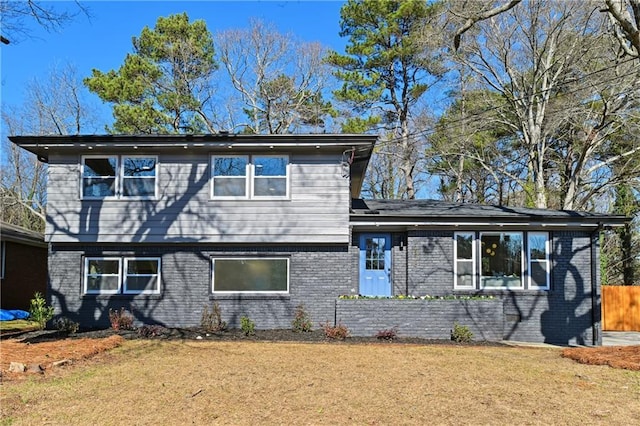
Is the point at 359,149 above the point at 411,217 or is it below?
above

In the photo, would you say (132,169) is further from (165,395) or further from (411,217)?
(165,395)

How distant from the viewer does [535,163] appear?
2594 centimetres

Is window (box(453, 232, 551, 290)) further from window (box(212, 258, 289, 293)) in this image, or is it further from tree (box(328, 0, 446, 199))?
tree (box(328, 0, 446, 199))

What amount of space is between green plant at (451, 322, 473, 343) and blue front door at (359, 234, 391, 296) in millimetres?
2489

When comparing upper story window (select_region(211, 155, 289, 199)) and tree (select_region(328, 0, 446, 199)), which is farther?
tree (select_region(328, 0, 446, 199))

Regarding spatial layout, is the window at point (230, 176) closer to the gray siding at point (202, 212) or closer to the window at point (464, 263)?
the gray siding at point (202, 212)

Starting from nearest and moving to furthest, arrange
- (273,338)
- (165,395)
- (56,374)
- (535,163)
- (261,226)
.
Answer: (165,395) < (56,374) < (273,338) < (261,226) < (535,163)

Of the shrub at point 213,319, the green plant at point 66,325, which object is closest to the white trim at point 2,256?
the green plant at point 66,325

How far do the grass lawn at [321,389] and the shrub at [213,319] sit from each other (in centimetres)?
242

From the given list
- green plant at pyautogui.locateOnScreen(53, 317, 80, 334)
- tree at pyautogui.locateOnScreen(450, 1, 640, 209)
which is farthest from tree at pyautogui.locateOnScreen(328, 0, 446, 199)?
green plant at pyautogui.locateOnScreen(53, 317, 80, 334)

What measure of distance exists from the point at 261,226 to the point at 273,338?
2.82 m

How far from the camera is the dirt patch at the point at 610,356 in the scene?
9.91m

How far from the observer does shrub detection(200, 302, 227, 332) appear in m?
13.6

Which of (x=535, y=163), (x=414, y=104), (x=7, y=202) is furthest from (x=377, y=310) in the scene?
(x=7, y=202)
